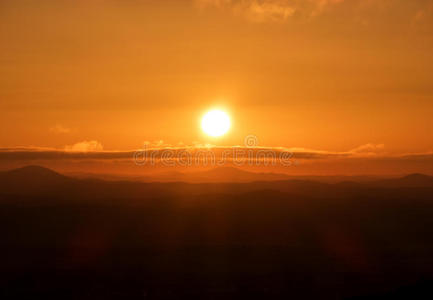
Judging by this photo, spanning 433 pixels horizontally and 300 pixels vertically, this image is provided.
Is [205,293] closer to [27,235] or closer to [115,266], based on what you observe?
[115,266]

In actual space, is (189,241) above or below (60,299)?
above

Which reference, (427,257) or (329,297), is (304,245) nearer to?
(427,257)

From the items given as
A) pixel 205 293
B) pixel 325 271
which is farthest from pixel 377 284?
pixel 205 293

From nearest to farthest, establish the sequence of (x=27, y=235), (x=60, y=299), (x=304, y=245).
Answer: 1. (x=60, y=299)
2. (x=304, y=245)
3. (x=27, y=235)

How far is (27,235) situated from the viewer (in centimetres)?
19162

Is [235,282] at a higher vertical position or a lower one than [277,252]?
lower

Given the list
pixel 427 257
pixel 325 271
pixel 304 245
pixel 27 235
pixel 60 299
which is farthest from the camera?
pixel 27 235

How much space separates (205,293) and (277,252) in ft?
173

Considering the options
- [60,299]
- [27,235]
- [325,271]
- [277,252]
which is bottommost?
[60,299]

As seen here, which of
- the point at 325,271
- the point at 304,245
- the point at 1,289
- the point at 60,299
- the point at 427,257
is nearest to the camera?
the point at 60,299

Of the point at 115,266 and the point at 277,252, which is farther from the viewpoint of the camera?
A: the point at 277,252

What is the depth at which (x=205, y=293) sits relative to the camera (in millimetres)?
115188

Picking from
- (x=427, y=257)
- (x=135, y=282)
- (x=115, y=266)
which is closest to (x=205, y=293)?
(x=135, y=282)

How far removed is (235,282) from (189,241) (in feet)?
202
